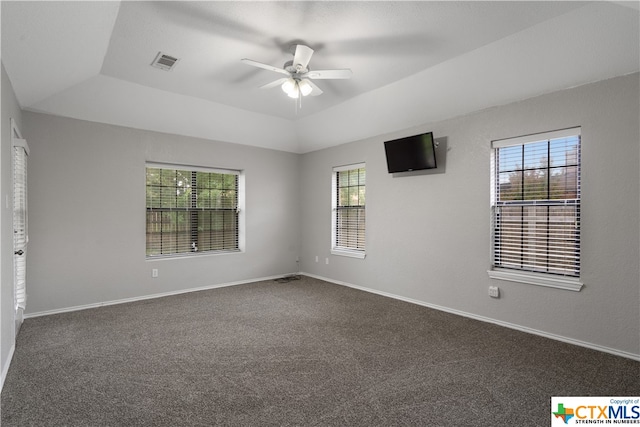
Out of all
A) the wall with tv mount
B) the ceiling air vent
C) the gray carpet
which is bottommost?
the gray carpet

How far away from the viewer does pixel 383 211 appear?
5.27m

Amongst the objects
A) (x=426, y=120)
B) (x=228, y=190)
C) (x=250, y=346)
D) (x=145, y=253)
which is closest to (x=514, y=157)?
(x=426, y=120)

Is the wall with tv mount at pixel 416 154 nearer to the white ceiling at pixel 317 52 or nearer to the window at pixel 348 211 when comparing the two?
the white ceiling at pixel 317 52

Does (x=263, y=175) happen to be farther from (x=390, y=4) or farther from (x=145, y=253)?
(x=390, y=4)

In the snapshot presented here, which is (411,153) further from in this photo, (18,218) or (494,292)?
(18,218)

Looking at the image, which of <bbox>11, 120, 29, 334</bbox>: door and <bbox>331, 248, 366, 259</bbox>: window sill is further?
<bbox>331, 248, 366, 259</bbox>: window sill

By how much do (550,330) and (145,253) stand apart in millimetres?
5223

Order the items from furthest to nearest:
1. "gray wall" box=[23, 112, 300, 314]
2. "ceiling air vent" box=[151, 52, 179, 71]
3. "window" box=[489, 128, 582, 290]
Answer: "gray wall" box=[23, 112, 300, 314] < "ceiling air vent" box=[151, 52, 179, 71] < "window" box=[489, 128, 582, 290]

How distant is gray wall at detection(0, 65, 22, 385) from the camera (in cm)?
263

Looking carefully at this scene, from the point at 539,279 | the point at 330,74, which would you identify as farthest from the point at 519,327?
the point at 330,74

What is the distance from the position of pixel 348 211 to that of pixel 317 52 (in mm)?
3035

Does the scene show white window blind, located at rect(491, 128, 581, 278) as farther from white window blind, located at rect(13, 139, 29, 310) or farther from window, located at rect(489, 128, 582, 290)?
white window blind, located at rect(13, 139, 29, 310)

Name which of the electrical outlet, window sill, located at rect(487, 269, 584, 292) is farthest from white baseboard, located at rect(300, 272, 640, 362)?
window sill, located at rect(487, 269, 584, 292)

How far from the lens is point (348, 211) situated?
19.7 ft
